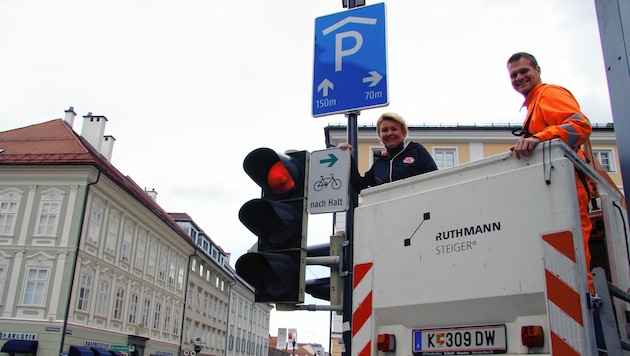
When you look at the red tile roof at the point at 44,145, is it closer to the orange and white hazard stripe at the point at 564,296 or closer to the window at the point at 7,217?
the window at the point at 7,217

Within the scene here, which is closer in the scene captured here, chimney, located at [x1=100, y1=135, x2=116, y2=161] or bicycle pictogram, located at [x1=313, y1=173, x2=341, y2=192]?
bicycle pictogram, located at [x1=313, y1=173, x2=341, y2=192]

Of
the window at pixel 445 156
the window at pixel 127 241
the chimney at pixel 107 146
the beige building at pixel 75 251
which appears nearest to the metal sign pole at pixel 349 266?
the beige building at pixel 75 251

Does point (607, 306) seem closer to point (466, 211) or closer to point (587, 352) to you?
point (587, 352)

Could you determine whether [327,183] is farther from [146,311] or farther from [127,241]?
[146,311]

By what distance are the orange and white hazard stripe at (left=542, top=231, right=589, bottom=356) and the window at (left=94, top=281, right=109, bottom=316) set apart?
34436mm

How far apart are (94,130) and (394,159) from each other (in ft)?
131

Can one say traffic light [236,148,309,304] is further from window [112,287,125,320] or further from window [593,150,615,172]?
window [112,287,125,320]

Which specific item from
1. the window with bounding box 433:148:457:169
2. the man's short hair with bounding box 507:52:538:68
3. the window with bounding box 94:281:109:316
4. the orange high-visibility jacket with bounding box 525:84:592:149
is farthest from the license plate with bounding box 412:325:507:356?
the window with bounding box 94:281:109:316

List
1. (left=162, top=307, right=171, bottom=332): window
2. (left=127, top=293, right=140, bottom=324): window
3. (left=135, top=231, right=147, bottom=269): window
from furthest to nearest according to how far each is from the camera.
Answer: (left=162, top=307, right=171, bottom=332): window → (left=135, top=231, right=147, bottom=269): window → (left=127, top=293, right=140, bottom=324): window

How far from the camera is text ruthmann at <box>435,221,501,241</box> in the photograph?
2982 millimetres

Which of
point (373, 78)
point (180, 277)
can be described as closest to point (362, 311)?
point (373, 78)

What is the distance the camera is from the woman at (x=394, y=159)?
14.5ft

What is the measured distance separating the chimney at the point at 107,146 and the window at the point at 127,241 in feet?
20.1

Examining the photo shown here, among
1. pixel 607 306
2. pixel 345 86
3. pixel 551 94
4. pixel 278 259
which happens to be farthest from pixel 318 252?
pixel 607 306
